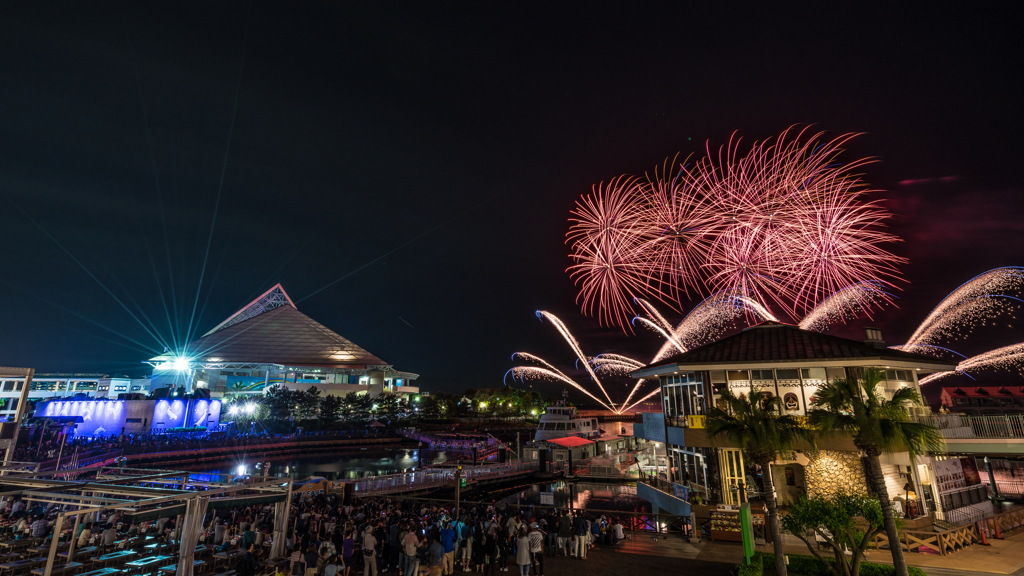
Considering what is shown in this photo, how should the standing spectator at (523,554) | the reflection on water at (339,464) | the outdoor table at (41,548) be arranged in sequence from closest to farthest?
the outdoor table at (41,548) → the standing spectator at (523,554) → the reflection on water at (339,464)

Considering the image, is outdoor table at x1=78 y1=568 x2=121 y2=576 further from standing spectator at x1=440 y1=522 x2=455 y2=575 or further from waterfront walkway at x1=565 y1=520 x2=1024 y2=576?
waterfront walkway at x1=565 y1=520 x2=1024 y2=576

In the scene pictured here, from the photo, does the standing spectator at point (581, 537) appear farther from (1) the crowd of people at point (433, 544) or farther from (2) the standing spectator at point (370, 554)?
(2) the standing spectator at point (370, 554)

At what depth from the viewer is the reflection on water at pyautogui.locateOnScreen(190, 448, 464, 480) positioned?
4562cm

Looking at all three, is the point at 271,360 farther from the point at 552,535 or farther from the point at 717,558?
the point at 717,558

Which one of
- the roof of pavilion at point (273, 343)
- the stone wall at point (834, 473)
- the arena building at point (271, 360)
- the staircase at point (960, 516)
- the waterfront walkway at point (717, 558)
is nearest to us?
the waterfront walkway at point (717, 558)

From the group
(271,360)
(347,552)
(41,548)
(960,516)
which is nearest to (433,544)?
(347,552)

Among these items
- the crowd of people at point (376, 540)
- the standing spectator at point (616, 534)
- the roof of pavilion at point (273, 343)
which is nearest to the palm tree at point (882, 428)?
the standing spectator at point (616, 534)

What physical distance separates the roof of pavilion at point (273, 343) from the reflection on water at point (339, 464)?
59.9 metres

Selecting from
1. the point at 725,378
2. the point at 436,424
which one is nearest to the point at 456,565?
the point at 725,378

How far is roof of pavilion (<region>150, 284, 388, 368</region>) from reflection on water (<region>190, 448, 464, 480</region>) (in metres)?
59.9

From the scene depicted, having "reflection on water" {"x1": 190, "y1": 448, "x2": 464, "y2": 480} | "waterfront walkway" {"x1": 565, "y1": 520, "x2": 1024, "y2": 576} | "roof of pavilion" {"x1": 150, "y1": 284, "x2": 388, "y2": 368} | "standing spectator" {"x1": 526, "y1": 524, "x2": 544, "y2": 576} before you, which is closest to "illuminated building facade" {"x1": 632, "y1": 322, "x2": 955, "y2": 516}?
"waterfront walkway" {"x1": 565, "y1": 520, "x2": 1024, "y2": 576}

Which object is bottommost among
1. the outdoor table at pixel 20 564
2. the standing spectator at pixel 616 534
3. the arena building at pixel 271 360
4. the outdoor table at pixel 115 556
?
the standing spectator at pixel 616 534

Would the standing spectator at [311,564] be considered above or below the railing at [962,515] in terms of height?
above

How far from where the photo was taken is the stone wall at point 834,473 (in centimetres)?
1842
